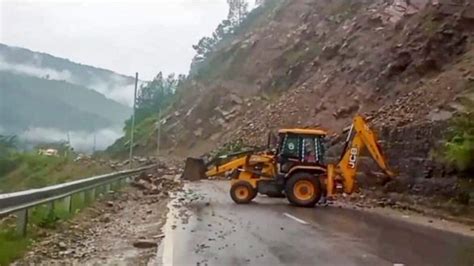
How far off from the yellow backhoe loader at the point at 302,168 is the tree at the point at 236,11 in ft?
326

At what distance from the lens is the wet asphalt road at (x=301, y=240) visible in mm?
11266

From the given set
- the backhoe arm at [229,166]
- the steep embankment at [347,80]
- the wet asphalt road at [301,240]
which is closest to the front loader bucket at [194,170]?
the steep embankment at [347,80]

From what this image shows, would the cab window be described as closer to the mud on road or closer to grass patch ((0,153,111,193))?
the mud on road

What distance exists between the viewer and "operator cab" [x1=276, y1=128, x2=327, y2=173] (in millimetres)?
24453

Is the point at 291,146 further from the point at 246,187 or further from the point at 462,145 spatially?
the point at 462,145

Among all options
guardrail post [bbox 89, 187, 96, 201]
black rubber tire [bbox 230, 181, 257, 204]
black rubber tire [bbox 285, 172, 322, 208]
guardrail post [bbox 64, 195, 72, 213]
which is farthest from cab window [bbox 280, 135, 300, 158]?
guardrail post [bbox 64, 195, 72, 213]

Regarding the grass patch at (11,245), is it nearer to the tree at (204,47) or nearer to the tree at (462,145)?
the tree at (462,145)

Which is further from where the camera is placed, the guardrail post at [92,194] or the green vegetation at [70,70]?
the green vegetation at [70,70]

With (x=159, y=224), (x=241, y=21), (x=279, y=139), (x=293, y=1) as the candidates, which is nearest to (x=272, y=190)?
(x=279, y=139)

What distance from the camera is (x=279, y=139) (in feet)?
83.0

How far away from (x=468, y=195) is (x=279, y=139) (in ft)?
23.6

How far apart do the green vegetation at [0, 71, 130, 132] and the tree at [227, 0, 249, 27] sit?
2633 centimetres

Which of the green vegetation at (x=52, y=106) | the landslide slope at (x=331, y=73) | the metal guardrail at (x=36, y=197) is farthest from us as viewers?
the green vegetation at (x=52, y=106)

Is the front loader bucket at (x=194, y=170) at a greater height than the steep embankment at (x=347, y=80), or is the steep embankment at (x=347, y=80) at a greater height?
the steep embankment at (x=347, y=80)
